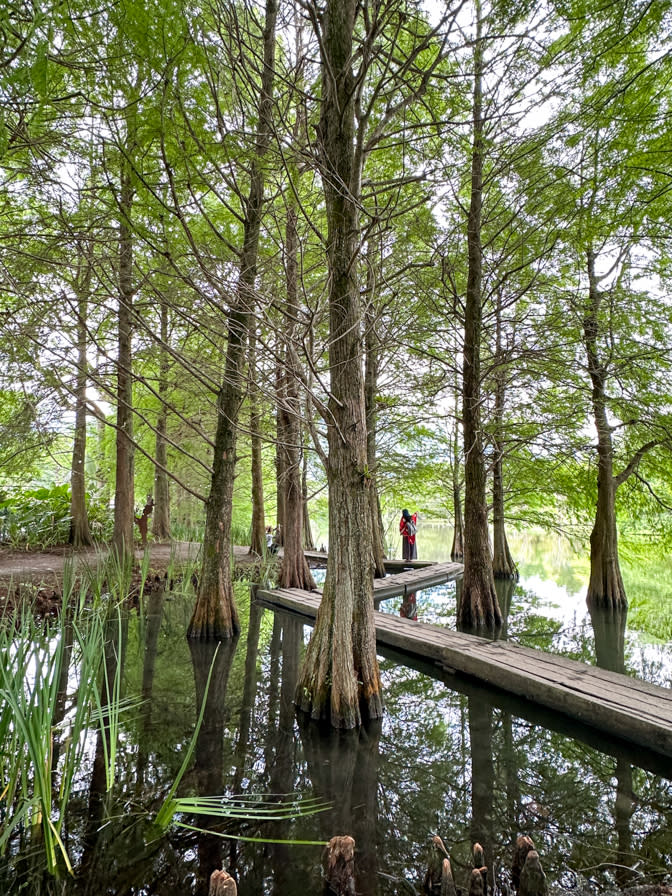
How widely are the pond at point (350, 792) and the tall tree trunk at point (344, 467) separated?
0.33 m

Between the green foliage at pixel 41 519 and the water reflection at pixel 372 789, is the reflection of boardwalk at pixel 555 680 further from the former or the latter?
the green foliage at pixel 41 519

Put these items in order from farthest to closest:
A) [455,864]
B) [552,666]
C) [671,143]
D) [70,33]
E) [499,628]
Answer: [499,628] < [552,666] < [671,143] < [70,33] < [455,864]

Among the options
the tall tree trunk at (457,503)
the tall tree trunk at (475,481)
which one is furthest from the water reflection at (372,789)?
the tall tree trunk at (457,503)

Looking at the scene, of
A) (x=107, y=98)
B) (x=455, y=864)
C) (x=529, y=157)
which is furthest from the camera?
(x=529, y=157)

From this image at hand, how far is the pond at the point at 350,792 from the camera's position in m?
2.15

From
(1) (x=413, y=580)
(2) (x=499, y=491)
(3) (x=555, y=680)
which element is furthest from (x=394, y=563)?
(3) (x=555, y=680)

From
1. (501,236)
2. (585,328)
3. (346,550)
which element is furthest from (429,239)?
(346,550)

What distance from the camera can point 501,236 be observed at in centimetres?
792

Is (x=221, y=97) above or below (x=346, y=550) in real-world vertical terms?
above

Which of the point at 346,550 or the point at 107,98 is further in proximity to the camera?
the point at 346,550

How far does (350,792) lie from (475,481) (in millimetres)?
5094

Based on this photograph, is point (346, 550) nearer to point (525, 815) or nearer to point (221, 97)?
point (525, 815)

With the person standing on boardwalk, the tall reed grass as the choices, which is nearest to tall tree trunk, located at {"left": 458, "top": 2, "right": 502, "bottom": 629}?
the tall reed grass

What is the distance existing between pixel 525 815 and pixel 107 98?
16.2 feet
